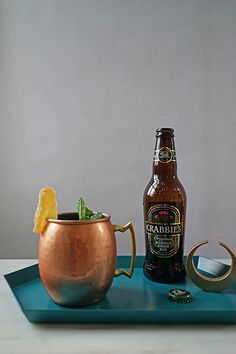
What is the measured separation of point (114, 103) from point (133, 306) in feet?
3.93

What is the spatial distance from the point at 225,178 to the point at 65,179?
0.74 meters

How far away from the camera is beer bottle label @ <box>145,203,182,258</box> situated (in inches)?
25.0

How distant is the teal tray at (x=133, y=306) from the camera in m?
0.47

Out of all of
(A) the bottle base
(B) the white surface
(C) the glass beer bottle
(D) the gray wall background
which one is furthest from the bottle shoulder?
(D) the gray wall background

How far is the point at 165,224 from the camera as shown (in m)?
0.64

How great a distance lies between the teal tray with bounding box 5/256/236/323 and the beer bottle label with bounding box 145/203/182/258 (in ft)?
0.20

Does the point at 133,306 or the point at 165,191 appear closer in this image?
the point at 133,306

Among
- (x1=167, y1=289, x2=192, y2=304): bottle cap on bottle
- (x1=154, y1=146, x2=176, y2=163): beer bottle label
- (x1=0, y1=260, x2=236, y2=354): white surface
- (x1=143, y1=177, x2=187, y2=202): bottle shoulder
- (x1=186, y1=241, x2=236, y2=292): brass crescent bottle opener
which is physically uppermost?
(x1=154, y1=146, x2=176, y2=163): beer bottle label

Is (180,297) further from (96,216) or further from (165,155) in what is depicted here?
(165,155)

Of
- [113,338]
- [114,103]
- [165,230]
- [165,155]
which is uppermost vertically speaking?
[114,103]

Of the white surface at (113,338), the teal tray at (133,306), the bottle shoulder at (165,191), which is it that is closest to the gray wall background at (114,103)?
the bottle shoulder at (165,191)

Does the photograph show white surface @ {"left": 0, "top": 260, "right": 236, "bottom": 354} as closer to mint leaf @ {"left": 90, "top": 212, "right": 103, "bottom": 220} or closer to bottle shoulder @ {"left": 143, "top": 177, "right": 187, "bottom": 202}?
mint leaf @ {"left": 90, "top": 212, "right": 103, "bottom": 220}

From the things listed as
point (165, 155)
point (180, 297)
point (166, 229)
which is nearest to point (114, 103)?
point (165, 155)

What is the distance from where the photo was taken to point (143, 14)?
1557mm
